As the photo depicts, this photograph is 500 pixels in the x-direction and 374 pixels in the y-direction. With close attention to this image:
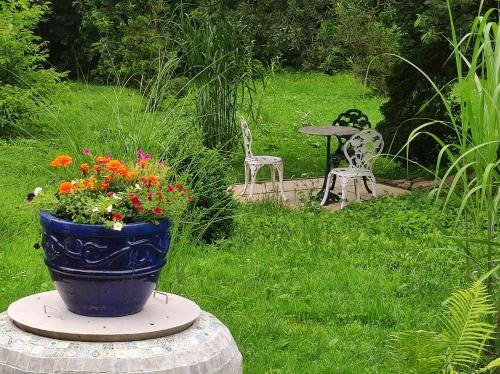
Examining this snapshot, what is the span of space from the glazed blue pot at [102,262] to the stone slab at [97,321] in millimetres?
72

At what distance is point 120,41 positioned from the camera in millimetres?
17703

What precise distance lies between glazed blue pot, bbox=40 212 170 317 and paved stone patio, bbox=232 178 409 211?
5381 mm

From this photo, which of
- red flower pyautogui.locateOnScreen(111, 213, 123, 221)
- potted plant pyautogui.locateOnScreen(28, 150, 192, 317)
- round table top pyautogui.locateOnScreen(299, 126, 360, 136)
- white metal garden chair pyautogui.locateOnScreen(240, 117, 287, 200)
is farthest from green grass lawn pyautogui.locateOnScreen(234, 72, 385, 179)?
red flower pyautogui.locateOnScreen(111, 213, 123, 221)

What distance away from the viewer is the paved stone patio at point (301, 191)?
9297 mm

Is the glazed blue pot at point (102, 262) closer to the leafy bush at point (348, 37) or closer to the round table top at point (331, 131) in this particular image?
the round table top at point (331, 131)

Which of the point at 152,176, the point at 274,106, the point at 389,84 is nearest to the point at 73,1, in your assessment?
the point at 274,106

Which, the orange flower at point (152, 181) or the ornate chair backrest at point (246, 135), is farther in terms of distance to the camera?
the ornate chair backrest at point (246, 135)

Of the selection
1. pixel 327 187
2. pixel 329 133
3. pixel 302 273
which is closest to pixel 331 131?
pixel 329 133

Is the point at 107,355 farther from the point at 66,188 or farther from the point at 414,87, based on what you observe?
the point at 414,87

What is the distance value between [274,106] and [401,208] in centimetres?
798

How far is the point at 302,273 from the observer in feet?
20.8

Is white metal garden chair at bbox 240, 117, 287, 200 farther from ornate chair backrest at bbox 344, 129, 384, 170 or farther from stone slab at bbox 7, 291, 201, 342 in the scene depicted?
stone slab at bbox 7, 291, 201, 342

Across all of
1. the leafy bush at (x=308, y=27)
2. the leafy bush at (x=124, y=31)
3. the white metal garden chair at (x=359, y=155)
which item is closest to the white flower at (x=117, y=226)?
the leafy bush at (x=308, y=27)

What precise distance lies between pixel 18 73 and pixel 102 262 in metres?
9.17
